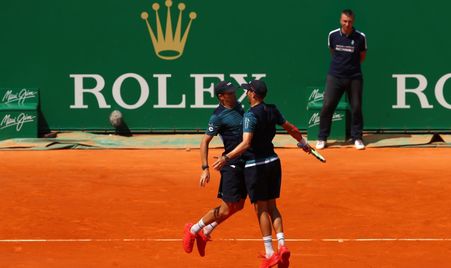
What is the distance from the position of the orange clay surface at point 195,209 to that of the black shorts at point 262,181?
71 cm

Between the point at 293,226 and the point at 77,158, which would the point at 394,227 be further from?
the point at 77,158

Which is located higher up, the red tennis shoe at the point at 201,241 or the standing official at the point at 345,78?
Answer: the standing official at the point at 345,78

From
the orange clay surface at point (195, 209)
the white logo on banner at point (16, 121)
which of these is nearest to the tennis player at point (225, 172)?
the orange clay surface at point (195, 209)

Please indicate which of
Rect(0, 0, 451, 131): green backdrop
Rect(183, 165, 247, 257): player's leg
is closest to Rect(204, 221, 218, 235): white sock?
Rect(183, 165, 247, 257): player's leg

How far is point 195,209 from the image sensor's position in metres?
13.0

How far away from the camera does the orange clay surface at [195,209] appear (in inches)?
418

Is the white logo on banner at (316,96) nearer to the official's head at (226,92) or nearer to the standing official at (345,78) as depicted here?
the standing official at (345,78)

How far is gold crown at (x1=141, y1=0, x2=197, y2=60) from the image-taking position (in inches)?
741

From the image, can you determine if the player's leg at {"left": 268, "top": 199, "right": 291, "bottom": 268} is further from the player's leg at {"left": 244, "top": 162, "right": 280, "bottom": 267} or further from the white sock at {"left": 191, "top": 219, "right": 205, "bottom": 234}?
the white sock at {"left": 191, "top": 219, "right": 205, "bottom": 234}

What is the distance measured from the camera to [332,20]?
1872 centimetres

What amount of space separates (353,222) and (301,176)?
3.03 meters

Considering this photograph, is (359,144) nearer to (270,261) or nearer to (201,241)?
(201,241)

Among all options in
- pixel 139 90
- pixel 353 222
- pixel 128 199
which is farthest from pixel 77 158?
pixel 353 222

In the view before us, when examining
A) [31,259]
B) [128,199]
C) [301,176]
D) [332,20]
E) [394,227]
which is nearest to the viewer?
[31,259]
